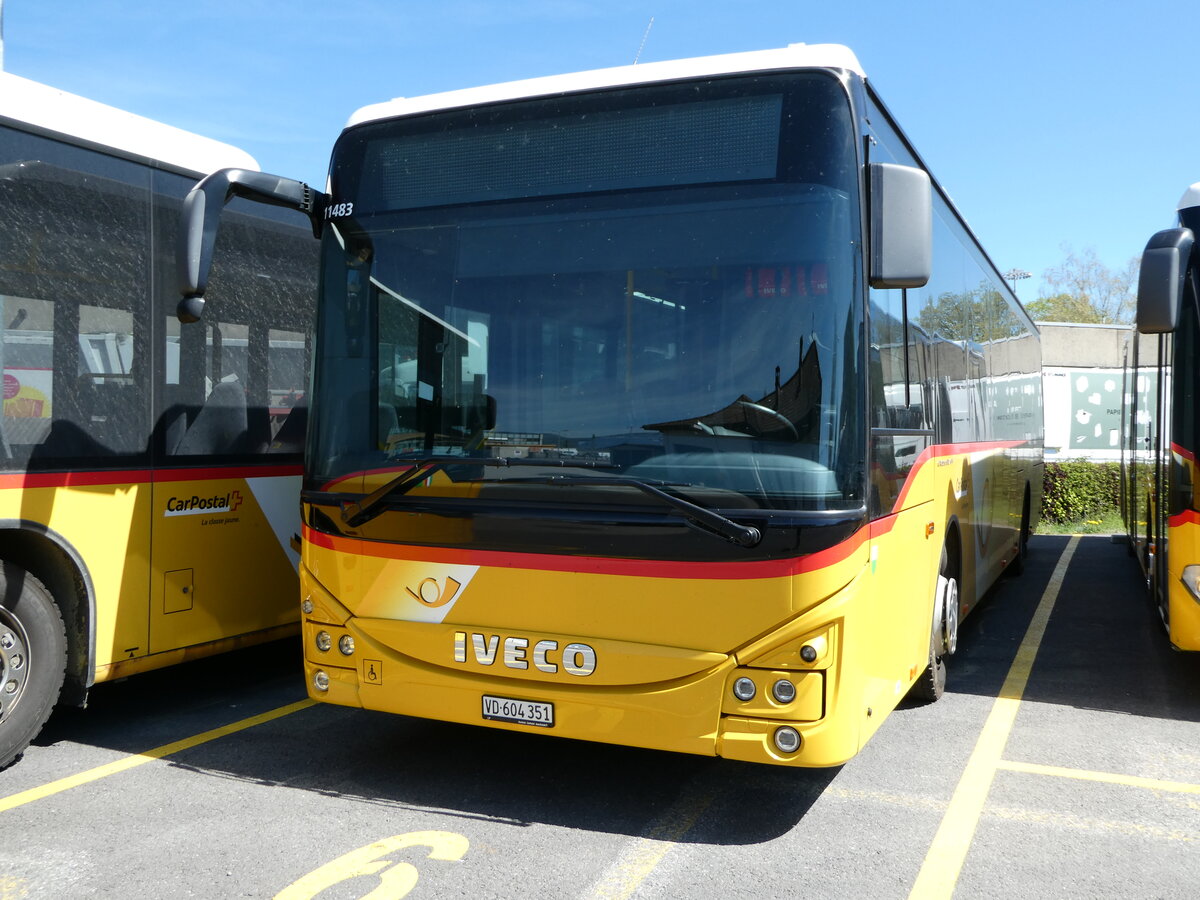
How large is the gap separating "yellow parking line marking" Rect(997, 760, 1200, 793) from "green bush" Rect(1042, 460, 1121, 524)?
14.5 m

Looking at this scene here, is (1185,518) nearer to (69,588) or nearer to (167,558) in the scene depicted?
(167,558)

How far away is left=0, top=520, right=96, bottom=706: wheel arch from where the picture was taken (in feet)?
17.7

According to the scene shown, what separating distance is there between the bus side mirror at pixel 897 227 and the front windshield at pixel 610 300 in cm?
16

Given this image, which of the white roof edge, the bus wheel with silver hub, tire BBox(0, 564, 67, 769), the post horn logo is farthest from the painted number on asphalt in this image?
the white roof edge

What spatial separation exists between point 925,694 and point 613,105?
3.94 metres

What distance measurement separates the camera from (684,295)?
4.43 metres

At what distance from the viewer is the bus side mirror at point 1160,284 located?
20.0ft

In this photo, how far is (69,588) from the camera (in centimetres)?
550

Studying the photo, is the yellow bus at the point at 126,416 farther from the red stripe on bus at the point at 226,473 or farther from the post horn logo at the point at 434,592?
the post horn logo at the point at 434,592

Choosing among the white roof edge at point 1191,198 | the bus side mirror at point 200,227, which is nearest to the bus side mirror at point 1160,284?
the white roof edge at point 1191,198

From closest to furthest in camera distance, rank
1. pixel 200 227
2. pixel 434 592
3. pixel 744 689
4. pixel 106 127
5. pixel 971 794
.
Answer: pixel 744 689
pixel 200 227
pixel 434 592
pixel 971 794
pixel 106 127

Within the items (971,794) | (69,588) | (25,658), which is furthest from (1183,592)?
(25,658)

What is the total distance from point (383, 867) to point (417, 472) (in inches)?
61.5

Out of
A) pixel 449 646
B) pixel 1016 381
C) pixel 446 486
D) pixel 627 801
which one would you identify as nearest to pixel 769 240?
pixel 446 486
